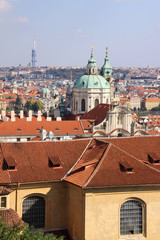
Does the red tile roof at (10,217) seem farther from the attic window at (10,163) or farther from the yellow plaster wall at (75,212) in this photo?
the yellow plaster wall at (75,212)

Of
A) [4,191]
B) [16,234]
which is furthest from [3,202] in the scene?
[16,234]

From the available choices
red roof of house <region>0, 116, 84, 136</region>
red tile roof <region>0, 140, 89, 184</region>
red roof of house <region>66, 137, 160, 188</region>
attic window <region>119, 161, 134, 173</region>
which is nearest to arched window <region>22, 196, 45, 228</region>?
red tile roof <region>0, 140, 89, 184</region>

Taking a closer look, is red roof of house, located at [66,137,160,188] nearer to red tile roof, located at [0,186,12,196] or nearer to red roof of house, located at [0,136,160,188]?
red roof of house, located at [0,136,160,188]

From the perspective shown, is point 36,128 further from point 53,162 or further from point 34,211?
point 34,211

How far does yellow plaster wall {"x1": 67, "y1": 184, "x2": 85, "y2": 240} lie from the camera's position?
32.6 metres

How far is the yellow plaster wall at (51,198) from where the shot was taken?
33594 mm

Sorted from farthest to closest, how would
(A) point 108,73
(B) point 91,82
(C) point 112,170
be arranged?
(A) point 108,73
(B) point 91,82
(C) point 112,170

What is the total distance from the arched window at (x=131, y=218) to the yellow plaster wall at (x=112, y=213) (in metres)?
0.31

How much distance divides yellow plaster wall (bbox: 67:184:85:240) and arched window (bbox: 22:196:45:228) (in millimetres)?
1562

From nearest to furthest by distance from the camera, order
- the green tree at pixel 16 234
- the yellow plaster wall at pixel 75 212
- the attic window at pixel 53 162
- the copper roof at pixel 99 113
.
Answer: the green tree at pixel 16 234 < the yellow plaster wall at pixel 75 212 < the attic window at pixel 53 162 < the copper roof at pixel 99 113

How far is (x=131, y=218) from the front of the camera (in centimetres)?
3375

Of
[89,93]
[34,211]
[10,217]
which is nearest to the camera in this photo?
Answer: [10,217]

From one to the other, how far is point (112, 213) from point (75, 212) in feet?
7.16

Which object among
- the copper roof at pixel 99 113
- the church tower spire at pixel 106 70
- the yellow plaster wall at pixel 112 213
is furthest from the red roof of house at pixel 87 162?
the church tower spire at pixel 106 70
